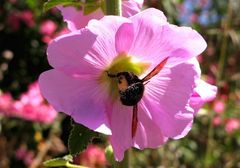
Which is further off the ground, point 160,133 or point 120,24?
point 120,24

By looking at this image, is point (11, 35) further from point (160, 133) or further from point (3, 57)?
point (160, 133)

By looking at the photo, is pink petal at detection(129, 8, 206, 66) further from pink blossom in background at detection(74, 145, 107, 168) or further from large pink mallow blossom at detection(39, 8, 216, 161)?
pink blossom in background at detection(74, 145, 107, 168)

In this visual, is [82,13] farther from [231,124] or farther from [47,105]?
[231,124]

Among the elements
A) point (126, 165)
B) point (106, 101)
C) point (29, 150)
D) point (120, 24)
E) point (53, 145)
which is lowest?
point (29, 150)

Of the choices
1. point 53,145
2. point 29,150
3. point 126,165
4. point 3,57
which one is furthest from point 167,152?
point 126,165

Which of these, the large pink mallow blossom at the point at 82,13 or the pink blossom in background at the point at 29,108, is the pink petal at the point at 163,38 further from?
the pink blossom in background at the point at 29,108

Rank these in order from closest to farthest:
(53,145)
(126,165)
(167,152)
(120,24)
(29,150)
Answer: (120,24) → (126,165) → (167,152) → (53,145) → (29,150)

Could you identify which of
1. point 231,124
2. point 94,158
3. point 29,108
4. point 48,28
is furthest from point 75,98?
point 48,28
